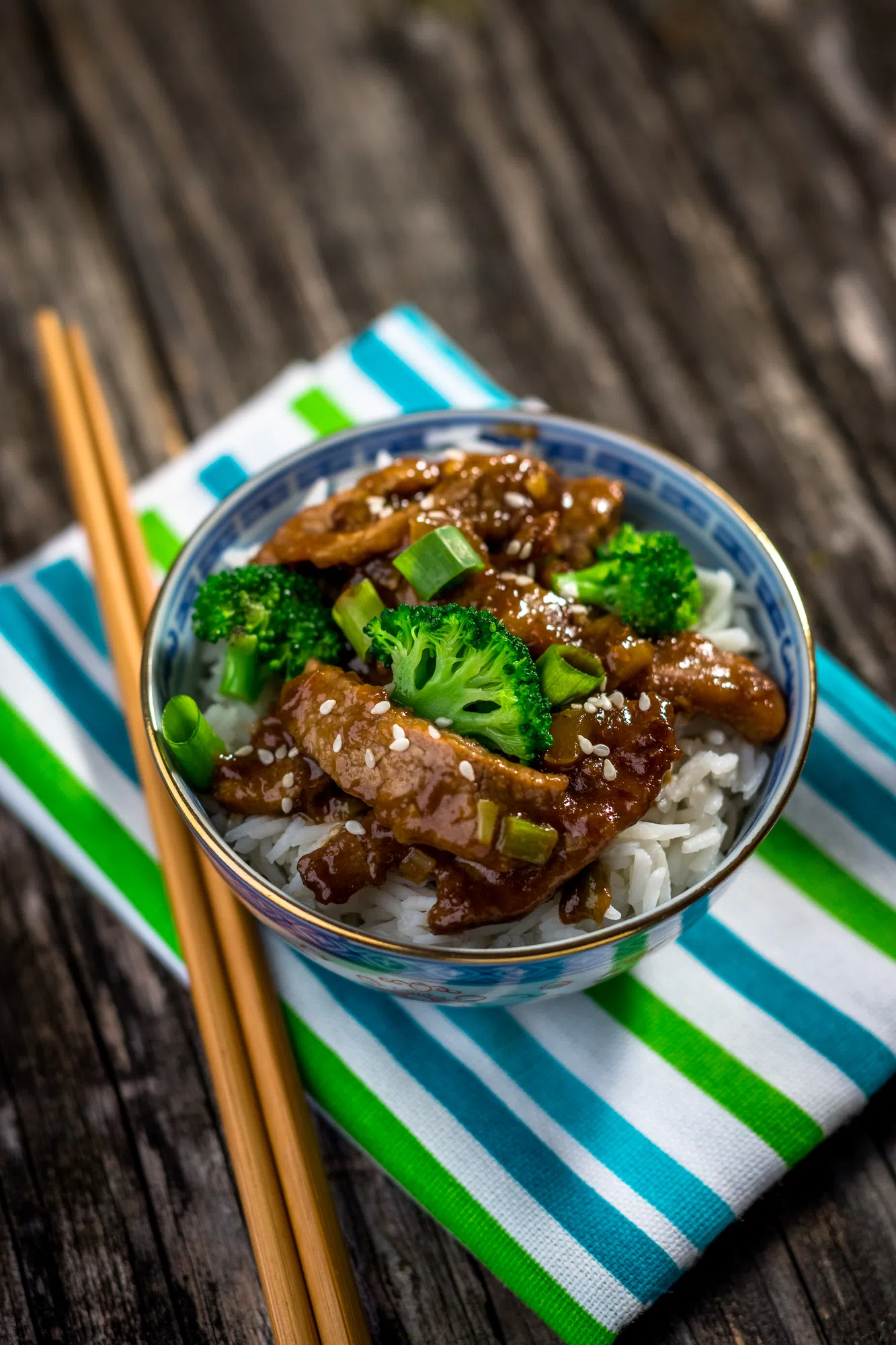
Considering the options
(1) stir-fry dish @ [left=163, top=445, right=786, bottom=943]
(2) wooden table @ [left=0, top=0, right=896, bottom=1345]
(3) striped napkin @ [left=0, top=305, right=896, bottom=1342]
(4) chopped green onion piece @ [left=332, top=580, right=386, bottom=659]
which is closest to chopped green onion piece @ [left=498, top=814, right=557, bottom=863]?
(1) stir-fry dish @ [left=163, top=445, right=786, bottom=943]

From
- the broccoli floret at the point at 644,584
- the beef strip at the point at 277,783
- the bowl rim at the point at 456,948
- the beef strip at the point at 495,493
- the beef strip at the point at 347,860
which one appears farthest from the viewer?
the beef strip at the point at 495,493

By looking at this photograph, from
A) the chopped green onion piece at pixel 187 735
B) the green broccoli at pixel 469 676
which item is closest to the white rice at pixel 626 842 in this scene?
the chopped green onion piece at pixel 187 735

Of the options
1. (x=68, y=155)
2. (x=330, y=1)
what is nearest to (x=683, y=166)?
(x=330, y=1)

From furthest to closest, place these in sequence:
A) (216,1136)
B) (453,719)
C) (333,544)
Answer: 1. (216,1136)
2. (333,544)
3. (453,719)

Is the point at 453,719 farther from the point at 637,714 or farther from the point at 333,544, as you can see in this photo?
the point at 333,544

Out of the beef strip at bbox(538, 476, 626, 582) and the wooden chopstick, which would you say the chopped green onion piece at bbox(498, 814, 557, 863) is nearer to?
the beef strip at bbox(538, 476, 626, 582)

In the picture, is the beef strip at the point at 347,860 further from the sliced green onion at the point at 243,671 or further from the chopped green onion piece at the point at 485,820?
the sliced green onion at the point at 243,671

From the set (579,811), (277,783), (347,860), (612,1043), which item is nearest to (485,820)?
(579,811)
